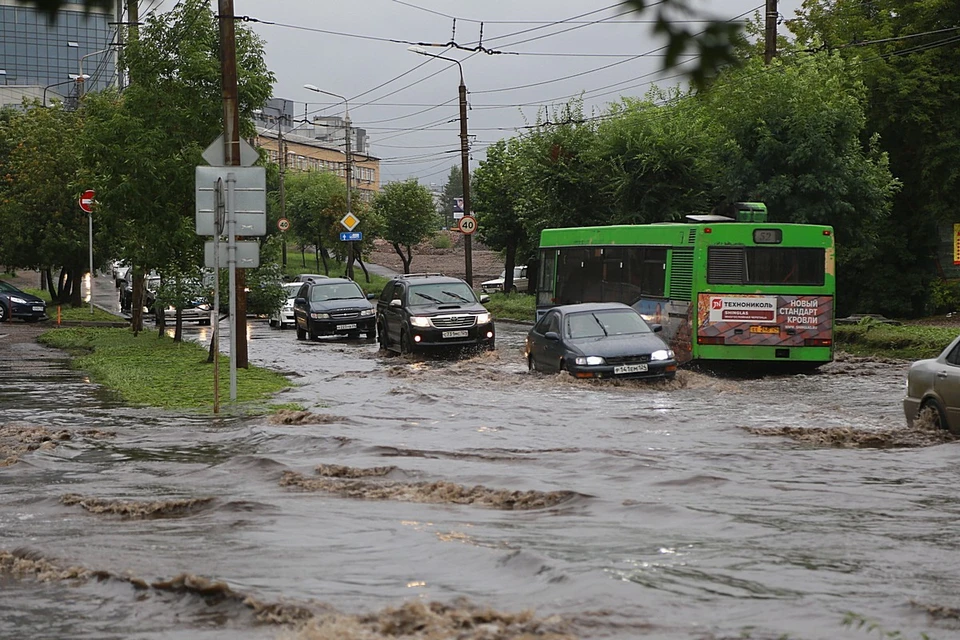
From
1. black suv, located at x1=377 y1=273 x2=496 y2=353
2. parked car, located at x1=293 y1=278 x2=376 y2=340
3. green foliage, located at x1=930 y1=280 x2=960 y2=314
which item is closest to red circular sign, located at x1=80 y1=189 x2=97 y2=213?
parked car, located at x1=293 y1=278 x2=376 y2=340

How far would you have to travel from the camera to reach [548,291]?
2988 centimetres

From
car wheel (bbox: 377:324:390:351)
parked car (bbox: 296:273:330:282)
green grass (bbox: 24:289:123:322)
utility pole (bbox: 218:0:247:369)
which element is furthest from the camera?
green grass (bbox: 24:289:123:322)

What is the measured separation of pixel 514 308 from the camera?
157ft

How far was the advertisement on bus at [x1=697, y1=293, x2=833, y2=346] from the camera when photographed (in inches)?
901

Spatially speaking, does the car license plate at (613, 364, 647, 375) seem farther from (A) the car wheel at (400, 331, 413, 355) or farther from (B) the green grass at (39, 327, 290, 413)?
(A) the car wheel at (400, 331, 413, 355)

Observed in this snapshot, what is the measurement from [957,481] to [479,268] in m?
78.8

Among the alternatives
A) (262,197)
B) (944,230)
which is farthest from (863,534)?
(944,230)

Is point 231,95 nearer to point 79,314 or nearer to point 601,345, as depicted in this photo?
point 601,345

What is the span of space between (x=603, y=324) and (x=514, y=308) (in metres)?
26.6

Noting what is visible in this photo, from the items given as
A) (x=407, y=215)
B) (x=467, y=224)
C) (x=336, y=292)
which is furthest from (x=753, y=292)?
(x=407, y=215)

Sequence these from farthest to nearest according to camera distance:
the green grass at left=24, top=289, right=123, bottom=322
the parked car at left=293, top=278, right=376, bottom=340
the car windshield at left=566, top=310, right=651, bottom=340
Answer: the green grass at left=24, top=289, right=123, bottom=322 → the parked car at left=293, top=278, right=376, bottom=340 → the car windshield at left=566, top=310, right=651, bottom=340

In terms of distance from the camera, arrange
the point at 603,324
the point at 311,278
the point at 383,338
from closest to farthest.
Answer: the point at 603,324 → the point at 383,338 → the point at 311,278

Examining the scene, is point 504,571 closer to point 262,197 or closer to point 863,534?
point 863,534

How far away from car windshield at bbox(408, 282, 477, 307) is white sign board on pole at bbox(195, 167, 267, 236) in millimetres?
11455
